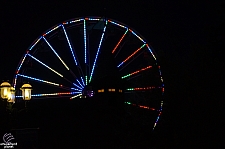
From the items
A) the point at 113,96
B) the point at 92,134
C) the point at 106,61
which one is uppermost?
the point at 106,61

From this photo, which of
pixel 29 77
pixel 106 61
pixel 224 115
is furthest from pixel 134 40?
pixel 224 115

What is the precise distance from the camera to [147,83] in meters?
24.8

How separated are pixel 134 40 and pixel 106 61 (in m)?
2.44

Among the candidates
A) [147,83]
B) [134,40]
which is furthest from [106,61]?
[147,83]

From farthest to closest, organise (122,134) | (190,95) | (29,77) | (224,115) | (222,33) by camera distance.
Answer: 1. (29,77)
2. (122,134)
3. (190,95)
4. (224,115)
5. (222,33)

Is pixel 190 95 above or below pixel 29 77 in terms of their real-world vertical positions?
below

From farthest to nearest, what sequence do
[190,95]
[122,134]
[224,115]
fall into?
1. [122,134]
2. [190,95]
3. [224,115]

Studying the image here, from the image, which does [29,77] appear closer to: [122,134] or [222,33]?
[122,134]

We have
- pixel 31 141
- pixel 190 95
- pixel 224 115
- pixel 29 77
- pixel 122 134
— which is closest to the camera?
pixel 31 141

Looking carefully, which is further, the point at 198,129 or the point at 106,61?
the point at 106,61

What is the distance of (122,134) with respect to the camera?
23.9m

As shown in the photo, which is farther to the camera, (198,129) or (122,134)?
(122,134)

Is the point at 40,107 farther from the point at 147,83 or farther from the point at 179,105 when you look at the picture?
the point at 179,105

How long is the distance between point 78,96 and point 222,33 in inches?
570
